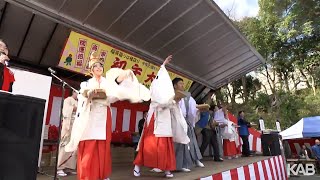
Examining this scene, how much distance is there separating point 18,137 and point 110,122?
2237 millimetres

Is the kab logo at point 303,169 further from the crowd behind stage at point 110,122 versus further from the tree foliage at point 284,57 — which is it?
the crowd behind stage at point 110,122

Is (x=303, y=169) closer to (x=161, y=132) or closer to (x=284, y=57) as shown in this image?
(x=161, y=132)

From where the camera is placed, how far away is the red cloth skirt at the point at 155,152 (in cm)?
420

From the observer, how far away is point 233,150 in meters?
8.50

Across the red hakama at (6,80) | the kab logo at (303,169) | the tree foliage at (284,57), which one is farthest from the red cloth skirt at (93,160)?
the tree foliage at (284,57)

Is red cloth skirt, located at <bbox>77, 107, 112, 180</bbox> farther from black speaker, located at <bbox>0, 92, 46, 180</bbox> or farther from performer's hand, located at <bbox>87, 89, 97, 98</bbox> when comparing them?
black speaker, located at <bbox>0, 92, 46, 180</bbox>

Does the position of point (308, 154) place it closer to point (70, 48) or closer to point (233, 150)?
point (233, 150)

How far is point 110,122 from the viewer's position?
3.80m

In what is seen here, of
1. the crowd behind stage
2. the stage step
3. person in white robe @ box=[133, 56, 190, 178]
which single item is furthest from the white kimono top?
the stage step

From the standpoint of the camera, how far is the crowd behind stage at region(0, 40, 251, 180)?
3.48 meters

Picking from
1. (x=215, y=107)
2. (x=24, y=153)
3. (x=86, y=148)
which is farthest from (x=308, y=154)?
(x=24, y=153)

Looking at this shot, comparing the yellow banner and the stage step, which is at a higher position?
the yellow banner

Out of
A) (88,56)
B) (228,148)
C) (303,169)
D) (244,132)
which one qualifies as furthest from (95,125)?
(303,169)

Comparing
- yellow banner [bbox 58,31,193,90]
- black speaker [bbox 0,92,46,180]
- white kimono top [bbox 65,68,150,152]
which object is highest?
yellow banner [bbox 58,31,193,90]
